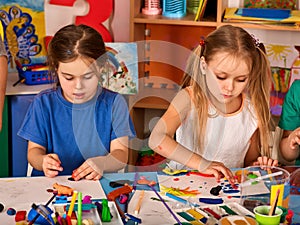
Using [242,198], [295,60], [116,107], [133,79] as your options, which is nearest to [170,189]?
[242,198]

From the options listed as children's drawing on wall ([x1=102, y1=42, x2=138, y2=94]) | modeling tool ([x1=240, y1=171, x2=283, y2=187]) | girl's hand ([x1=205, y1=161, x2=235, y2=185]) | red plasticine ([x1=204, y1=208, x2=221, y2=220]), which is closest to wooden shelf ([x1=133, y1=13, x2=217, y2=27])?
children's drawing on wall ([x1=102, y1=42, x2=138, y2=94])

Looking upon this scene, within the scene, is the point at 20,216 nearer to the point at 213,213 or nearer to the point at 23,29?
the point at 213,213

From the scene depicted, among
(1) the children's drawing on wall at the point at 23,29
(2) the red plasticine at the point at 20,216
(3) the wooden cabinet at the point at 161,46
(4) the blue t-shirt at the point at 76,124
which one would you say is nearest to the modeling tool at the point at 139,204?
(2) the red plasticine at the point at 20,216

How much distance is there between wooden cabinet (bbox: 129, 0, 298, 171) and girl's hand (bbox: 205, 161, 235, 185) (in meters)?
1.00

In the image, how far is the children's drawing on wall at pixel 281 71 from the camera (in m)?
2.85

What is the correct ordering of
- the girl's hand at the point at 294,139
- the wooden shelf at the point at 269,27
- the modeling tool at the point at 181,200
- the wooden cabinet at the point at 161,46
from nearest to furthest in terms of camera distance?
the modeling tool at the point at 181,200
the girl's hand at the point at 294,139
the wooden shelf at the point at 269,27
the wooden cabinet at the point at 161,46

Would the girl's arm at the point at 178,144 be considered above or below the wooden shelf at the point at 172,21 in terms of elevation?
below

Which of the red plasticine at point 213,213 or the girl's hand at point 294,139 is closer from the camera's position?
the red plasticine at point 213,213

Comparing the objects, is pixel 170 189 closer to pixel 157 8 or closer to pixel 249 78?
pixel 249 78

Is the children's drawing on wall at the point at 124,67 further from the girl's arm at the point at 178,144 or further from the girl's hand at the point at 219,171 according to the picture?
the girl's hand at the point at 219,171

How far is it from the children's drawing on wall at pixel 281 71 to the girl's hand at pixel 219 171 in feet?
3.82

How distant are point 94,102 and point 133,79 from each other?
826 mm

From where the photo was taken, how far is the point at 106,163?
185 centimetres

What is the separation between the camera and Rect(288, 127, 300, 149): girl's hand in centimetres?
189
